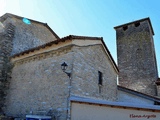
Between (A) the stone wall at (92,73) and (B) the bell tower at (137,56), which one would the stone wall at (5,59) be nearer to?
(A) the stone wall at (92,73)

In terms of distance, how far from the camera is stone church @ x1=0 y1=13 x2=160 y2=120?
5996mm

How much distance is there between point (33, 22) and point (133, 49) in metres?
11.6

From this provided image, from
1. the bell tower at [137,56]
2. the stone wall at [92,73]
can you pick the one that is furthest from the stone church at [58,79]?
the bell tower at [137,56]

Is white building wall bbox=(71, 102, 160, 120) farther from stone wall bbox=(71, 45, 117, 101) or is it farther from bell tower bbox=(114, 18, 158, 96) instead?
bell tower bbox=(114, 18, 158, 96)

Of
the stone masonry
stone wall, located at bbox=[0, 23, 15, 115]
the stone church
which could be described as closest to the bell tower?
the stone church

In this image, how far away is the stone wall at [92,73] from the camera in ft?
24.4

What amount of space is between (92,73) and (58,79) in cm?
186

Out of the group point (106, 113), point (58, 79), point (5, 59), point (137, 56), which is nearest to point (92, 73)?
point (58, 79)

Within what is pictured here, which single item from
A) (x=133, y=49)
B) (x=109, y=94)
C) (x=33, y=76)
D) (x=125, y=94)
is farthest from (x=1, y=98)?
(x=133, y=49)

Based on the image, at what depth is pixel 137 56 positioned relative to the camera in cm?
1841

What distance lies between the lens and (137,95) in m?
11.6

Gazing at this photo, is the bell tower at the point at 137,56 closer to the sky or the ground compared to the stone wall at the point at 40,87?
closer to the sky

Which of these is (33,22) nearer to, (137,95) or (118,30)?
(137,95)

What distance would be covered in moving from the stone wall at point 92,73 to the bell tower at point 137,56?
7.97 metres
